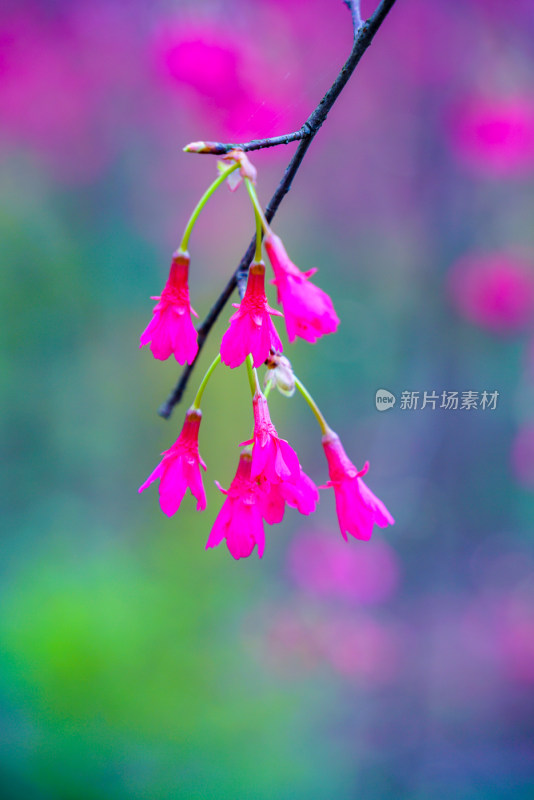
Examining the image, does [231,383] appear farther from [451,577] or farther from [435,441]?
[451,577]

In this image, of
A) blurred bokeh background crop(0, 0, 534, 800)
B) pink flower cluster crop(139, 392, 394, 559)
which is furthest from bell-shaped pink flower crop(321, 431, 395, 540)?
blurred bokeh background crop(0, 0, 534, 800)

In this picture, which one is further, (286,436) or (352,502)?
(286,436)

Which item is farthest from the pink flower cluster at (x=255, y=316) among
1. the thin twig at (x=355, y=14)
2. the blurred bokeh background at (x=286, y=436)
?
the blurred bokeh background at (x=286, y=436)

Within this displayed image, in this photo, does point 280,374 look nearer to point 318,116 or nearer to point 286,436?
point 318,116

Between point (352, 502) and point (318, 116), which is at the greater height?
point (318, 116)

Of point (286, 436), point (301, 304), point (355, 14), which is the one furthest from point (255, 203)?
point (286, 436)

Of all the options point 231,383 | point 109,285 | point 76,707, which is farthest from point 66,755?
point 109,285

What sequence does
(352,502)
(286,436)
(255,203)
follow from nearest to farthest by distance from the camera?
(255,203) < (352,502) < (286,436)
